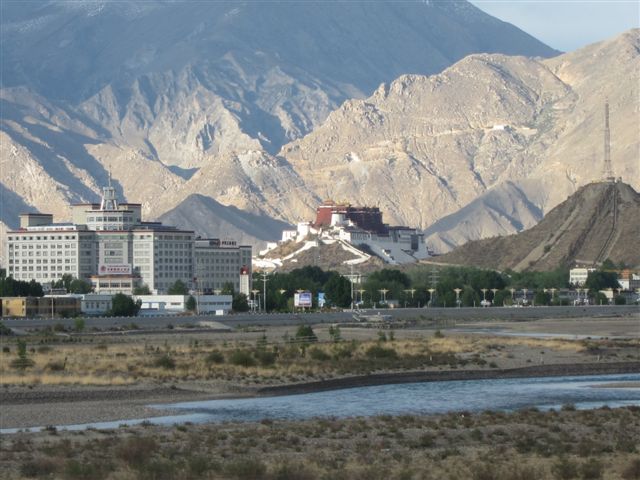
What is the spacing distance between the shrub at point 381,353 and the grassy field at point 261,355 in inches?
2.6

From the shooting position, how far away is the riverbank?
73.8 m

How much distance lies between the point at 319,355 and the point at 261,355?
491cm

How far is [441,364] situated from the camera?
108 metres

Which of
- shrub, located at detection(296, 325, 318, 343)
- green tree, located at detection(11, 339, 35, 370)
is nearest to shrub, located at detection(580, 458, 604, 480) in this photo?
green tree, located at detection(11, 339, 35, 370)

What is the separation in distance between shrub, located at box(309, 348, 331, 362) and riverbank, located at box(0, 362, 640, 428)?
7936mm

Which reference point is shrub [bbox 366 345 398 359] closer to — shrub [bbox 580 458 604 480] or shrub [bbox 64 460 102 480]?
shrub [bbox 580 458 604 480]

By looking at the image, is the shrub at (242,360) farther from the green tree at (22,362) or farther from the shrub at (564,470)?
the shrub at (564,470)

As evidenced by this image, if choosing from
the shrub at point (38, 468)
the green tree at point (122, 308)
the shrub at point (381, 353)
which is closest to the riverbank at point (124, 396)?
the shrub at point (381, 353)

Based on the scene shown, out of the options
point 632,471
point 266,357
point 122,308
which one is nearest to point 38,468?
point 632,471

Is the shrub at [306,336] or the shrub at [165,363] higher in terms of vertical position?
the shrub at [306,336]

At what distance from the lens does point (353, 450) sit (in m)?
61.4

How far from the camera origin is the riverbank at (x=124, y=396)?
7375 cm

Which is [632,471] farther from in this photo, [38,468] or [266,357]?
[266,357]

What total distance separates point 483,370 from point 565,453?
1760 inches
